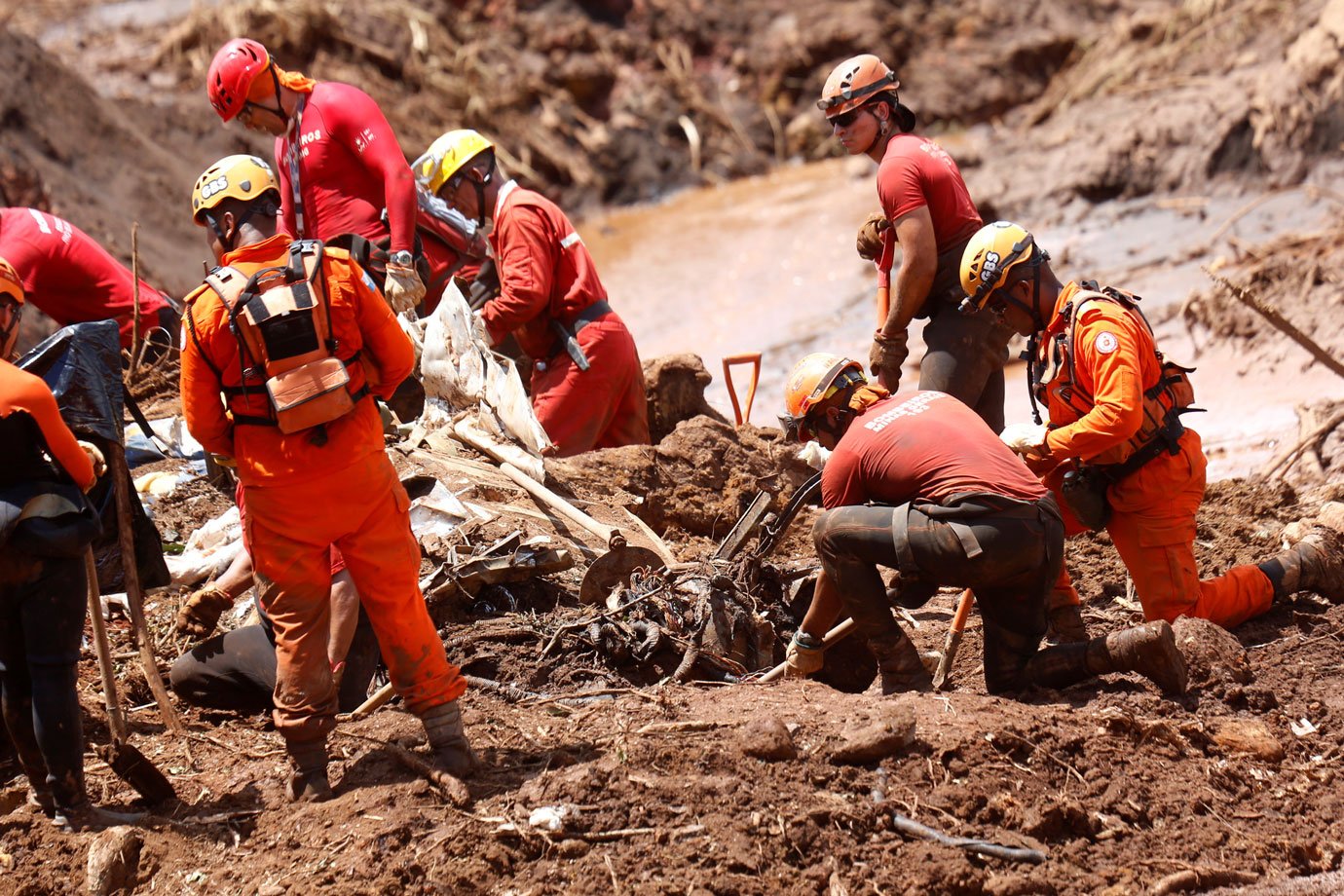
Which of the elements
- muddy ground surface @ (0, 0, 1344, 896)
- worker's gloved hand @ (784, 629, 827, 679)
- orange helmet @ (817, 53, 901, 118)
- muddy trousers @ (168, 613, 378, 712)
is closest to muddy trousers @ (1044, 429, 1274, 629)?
muddy ground surface @ (0, 0, 1344, 896)

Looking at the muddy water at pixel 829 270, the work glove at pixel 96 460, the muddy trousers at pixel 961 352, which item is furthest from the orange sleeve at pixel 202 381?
the muddy water at pixel 829 270

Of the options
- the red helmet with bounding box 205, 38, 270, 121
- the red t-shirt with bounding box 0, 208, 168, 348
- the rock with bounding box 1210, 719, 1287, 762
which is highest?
the red helmet with bounding box 205, 38, 270, 121

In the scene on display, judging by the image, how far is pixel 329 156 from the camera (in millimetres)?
7105

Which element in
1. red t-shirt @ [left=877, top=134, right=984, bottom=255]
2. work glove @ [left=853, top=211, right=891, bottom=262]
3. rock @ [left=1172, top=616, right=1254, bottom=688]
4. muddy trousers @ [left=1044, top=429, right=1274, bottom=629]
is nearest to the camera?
rock @ [left=1172, top=616, right=1254, bottom=688]

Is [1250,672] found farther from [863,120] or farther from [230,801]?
[230,801]

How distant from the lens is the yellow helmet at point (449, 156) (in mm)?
7195

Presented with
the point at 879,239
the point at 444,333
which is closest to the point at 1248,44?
the point at 879,239

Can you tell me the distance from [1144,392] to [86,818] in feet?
13.4

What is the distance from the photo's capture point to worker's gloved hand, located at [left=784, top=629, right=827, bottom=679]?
5574mm

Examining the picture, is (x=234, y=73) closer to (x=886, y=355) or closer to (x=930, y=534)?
(x=886, y=355)

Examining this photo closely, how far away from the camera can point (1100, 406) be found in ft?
17.6

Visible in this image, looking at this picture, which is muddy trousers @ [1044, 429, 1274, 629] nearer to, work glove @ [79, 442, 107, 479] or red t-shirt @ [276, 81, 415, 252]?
red t-shirt @ [276, 81, 415, 252]

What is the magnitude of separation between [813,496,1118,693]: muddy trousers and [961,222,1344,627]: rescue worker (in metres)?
0.52

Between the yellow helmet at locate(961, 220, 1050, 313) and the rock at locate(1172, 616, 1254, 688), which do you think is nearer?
the rock at locate(1172, 616, 1254, 688)
